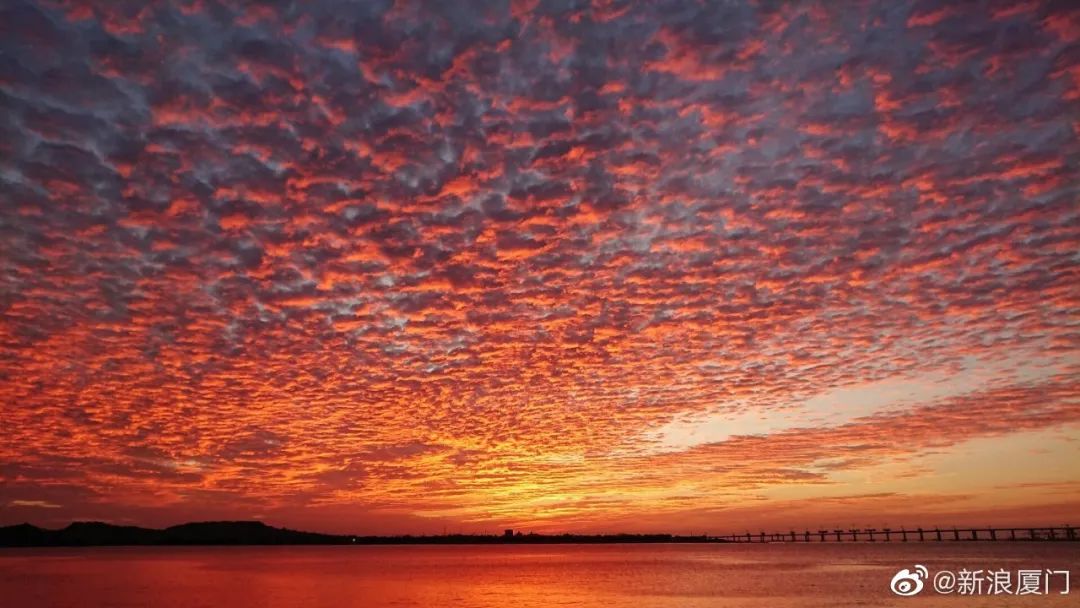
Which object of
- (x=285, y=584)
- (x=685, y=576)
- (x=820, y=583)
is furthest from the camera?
(x=685, y=576)

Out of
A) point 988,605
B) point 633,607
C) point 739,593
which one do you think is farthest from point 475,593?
point 988,605

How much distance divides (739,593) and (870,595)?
9.87 m

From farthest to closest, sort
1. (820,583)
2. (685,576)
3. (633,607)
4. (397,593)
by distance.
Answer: (685,576) < (820,583) < (397,593) < (633,607)

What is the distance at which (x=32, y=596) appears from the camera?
59969 millimetres

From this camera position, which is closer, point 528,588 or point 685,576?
point 528,588

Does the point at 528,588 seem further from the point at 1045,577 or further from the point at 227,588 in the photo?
the point at 1045,577

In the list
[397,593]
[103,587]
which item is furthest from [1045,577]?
[103,587]

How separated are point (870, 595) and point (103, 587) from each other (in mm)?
65186

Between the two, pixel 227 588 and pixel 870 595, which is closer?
pixel 870 595

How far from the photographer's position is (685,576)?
83.4 meters

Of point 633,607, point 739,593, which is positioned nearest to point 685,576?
point 739,593

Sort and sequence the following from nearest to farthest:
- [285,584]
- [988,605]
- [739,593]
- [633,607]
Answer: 1. [988,605]
2. [633,607]
3. [739,593]
4. [285,584]

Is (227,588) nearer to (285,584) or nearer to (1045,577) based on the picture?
(285,584)

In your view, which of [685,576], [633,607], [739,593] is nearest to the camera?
[633,607]
